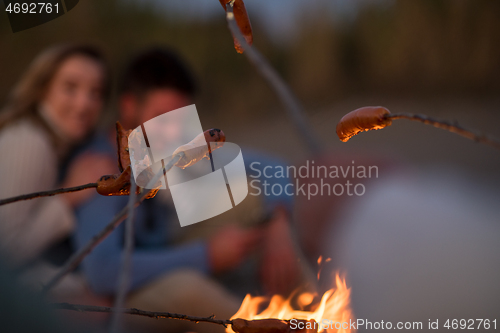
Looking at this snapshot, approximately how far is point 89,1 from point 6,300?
78cm

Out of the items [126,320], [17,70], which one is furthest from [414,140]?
[17,70]

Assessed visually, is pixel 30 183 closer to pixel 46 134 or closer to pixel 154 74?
pixel 46 134

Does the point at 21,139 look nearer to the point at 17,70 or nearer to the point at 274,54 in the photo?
the point at 17,70

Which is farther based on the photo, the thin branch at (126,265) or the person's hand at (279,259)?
the person's hand at (279,259)

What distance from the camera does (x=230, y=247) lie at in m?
0.60

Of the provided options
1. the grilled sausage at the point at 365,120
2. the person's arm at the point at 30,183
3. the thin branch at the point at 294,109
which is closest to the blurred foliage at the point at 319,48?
the thin branch at the point at 294,109

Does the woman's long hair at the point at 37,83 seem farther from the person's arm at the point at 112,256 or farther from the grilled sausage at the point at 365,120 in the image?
the grilled sausage at the point at 365,120

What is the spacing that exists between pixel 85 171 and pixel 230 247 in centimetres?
27

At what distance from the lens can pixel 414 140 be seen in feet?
1.99

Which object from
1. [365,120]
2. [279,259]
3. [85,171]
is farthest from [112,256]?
[365,120]

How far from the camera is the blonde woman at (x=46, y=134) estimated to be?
551 millimetres

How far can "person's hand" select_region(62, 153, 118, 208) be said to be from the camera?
1.98 feet

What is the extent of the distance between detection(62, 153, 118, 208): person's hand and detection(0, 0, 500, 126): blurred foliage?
0.75 feet

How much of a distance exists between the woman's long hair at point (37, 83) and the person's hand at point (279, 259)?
39 centimetres
